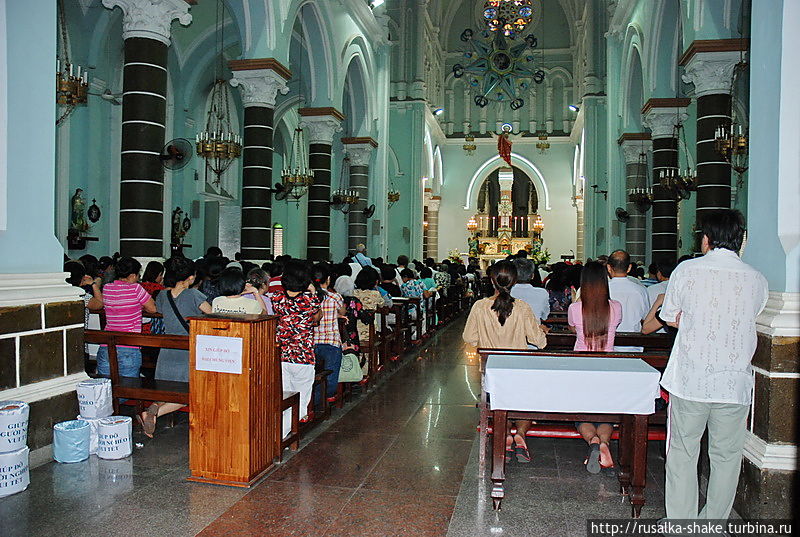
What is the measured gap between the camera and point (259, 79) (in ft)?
38.6

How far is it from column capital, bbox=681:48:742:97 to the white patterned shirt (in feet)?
27.1

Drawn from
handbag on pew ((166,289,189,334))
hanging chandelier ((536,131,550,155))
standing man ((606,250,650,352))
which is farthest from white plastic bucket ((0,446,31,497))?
hanging chandelier ((536,131,550,155))

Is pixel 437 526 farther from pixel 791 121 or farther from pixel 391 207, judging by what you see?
pixel 391 207

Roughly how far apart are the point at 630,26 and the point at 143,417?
16156 mm

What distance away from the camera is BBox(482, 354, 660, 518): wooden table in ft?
12.5

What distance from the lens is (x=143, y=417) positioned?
5203 millimetres

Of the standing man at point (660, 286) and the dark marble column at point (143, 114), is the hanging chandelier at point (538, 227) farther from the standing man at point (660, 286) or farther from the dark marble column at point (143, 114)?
the dark marble column at point (143, 114)

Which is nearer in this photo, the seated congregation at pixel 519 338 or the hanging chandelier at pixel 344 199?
the seated congregation at pixel 519 338

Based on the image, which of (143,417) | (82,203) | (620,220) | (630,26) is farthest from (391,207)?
(143,417)

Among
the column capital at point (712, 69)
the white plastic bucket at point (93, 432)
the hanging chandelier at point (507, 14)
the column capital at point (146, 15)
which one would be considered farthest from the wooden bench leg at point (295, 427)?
the hanging chandelier at point (507, 14)

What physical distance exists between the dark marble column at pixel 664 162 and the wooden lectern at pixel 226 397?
11.7 metres

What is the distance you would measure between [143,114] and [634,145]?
13752mm

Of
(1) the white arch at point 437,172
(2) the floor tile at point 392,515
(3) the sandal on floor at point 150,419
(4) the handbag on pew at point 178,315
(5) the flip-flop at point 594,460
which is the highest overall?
(1) the white arch at point 437,172

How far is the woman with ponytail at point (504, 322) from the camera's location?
487 cm
